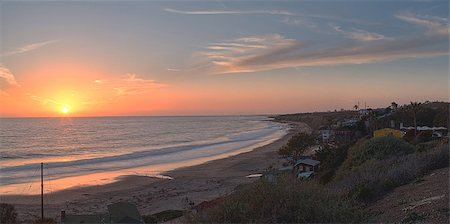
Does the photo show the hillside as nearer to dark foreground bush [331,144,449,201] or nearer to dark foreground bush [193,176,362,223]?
dark foreground bush [331,144,449,201]

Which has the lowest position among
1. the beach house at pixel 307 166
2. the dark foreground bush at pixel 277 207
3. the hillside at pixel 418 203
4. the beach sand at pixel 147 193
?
the beach sand at pixel 147 193

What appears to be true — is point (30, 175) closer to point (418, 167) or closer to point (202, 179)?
point (202, 179)

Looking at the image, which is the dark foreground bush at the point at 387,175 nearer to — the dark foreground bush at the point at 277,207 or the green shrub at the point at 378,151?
the green shrub at the point at 378,151

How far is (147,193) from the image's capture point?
28.1 meters

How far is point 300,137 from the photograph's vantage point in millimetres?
43500

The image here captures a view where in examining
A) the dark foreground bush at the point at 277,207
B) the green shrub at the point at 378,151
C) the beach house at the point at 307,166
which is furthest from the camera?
the beach house at the point at 307,166

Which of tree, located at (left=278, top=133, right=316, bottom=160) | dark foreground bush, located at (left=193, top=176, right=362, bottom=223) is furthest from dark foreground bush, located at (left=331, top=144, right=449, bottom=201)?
tree, located at (left=278, top=133, right=316, bottom=160)

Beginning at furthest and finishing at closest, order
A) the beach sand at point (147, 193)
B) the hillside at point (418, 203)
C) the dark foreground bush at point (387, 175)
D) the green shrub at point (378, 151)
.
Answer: the beach sand at point (147, 193), the green shrub at point (378, 151), the dark foreground bush at point (387, 175), the hillside at point (418, 203)

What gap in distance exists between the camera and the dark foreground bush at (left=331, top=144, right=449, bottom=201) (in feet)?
43.0

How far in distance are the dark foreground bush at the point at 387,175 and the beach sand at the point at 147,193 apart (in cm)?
785

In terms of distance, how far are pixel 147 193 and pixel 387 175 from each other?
58.1 feet

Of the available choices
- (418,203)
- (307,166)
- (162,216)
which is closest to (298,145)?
(307,166)

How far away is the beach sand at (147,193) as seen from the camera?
23.8 meters

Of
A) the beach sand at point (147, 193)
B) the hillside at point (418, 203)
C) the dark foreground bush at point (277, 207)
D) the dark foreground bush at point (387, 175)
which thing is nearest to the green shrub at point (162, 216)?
the beach sand at point (147, 193)
